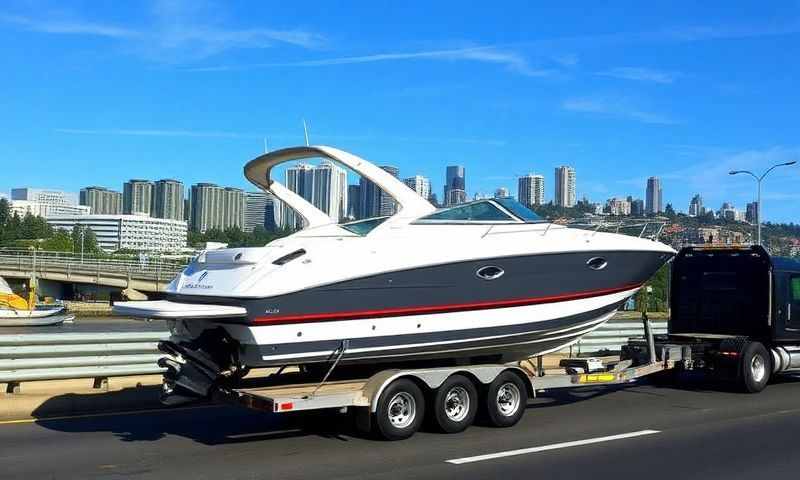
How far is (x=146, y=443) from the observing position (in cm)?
952

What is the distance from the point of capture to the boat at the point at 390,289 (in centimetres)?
917

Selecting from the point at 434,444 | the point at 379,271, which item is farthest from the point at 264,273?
the point at 434,444

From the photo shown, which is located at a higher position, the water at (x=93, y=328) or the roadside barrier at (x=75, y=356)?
the roadside barrier at (x=75, y=356)

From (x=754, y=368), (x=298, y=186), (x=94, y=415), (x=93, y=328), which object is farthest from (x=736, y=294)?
(x=93, y=328)

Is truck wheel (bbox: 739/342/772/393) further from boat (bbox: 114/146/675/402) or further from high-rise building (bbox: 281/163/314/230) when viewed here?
high-rise building (bbox: 281/163/314/230)

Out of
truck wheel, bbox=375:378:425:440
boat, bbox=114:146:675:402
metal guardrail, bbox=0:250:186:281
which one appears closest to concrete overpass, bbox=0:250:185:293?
metal guardrail, bbox=0:250:186:281

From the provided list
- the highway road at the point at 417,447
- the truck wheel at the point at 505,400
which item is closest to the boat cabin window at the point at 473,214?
the truck wheel at the point at 505,400

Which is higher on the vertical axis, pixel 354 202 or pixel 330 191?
pixel 330 191

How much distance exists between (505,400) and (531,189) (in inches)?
195

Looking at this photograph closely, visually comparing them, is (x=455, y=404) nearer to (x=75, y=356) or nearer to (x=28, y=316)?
(x=75, y=356)

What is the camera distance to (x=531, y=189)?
14578 millimetres

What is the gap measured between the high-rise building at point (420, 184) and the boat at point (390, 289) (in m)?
0.76

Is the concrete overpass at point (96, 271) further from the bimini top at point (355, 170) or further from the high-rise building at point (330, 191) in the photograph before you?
the bimini top at point (355, 170)

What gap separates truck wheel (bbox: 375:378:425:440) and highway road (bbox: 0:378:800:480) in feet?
0.55
